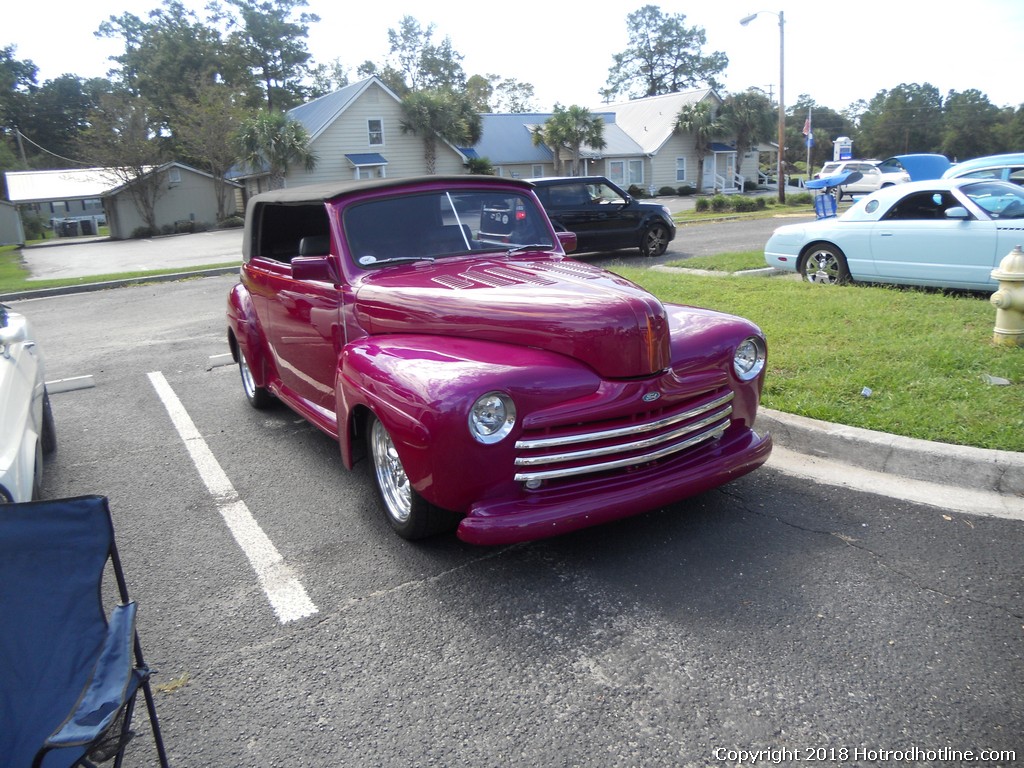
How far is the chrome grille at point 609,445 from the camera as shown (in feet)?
10.9

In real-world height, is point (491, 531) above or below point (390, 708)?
above

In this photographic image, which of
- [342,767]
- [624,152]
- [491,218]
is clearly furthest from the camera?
[624,152]

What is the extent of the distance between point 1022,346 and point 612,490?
4.42 metres

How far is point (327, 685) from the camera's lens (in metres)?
2.85

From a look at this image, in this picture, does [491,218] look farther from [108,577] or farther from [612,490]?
[108,577]

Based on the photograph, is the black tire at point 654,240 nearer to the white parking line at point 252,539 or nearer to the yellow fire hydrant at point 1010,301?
the yellow fire hydrant at point 1010,301

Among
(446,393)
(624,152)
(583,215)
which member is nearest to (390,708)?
(446,393)

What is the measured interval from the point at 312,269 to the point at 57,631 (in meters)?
2.60

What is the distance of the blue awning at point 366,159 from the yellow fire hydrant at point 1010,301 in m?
36.0

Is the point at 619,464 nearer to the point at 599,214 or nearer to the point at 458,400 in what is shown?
the point at 458,400

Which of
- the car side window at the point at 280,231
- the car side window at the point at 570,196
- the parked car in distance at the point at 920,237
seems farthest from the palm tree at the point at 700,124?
the car side window at the point at 280,231

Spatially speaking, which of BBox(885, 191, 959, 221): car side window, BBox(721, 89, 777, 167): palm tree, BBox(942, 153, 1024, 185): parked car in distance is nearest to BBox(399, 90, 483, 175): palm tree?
BBox(721, 89, 777, 167): palm tree

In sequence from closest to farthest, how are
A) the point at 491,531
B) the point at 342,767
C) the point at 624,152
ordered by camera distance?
the point at 342,767 < the point at 491,531 < the point at 624,152

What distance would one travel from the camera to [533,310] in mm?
3660
